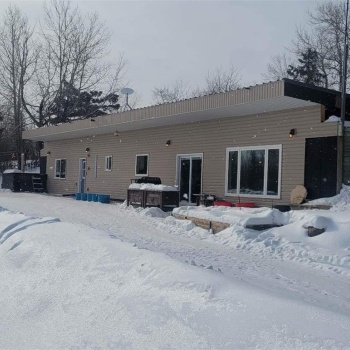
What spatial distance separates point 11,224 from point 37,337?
4.14 meters

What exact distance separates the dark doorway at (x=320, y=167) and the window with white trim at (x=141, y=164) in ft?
21.3

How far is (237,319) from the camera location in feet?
9.78

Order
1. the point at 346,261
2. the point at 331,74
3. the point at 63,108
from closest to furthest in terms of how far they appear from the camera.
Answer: the point at 346,261 < the point at 331,74 < the point at 63,108

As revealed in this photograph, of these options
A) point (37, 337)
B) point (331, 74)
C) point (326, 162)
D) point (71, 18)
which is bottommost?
point (37, 337)

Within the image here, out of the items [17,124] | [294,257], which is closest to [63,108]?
[17,124]

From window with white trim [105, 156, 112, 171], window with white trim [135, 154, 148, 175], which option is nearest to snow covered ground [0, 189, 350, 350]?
window with white trim [135, 154, 148, 175]

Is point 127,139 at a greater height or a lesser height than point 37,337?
greater

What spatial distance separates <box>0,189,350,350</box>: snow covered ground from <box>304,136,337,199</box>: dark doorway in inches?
102

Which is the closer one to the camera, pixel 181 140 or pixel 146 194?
pixel 146 194

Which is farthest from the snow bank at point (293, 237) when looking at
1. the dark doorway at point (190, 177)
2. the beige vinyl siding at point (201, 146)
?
the dark doorway at point (190, 177)

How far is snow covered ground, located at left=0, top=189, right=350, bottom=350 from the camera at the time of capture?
9.59 feet

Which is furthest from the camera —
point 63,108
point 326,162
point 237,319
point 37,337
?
point 63,108

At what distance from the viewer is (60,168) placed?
20.9m

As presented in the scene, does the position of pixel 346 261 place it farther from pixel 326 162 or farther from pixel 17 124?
pixel 17 124
